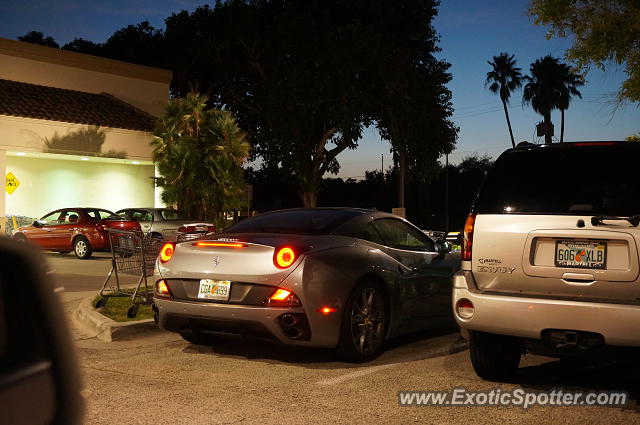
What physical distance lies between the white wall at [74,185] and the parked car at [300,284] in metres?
21.5

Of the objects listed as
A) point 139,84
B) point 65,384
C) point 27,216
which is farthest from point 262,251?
point 139,84

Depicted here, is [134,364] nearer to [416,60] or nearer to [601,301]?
[601,301]

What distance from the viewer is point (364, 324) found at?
7.04m

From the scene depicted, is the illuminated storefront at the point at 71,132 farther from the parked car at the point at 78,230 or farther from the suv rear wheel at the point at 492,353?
the suv rear wheel at the point at 492,353

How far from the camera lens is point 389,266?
7.51 m

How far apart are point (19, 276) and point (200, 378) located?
4782 mm

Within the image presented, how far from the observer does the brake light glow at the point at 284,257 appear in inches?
262

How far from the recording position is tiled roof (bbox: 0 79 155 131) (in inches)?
1051

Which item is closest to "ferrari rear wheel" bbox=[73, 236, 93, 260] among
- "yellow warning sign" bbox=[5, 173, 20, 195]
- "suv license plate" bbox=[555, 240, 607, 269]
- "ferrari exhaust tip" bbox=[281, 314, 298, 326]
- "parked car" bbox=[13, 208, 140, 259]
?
"parked car" bbox=[13, 208, 140, 259]

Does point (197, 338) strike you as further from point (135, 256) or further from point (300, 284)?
point (135, 256)

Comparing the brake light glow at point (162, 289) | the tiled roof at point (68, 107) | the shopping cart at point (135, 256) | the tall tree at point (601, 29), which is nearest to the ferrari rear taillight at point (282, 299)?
the brake light glow at point (162, 289)

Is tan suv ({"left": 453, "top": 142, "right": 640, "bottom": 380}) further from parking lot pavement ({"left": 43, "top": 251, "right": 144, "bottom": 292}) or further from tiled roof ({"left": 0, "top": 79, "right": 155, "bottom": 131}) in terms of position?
tiled roof ({"left": 0, "top": 79, "right": 155, "bottom": 131})

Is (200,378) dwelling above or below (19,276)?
below

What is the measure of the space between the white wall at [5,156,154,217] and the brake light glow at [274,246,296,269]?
74.2 ft
